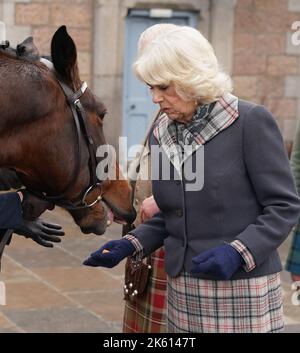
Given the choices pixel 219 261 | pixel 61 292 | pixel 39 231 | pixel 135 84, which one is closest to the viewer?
pixel 219 261

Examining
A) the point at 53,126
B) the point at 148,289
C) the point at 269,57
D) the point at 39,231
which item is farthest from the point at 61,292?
the point at 269,57

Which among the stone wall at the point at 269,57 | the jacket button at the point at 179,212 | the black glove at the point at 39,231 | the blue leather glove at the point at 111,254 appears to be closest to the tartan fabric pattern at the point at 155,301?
the black glove at the point at 39,231

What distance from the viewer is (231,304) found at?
2984mm

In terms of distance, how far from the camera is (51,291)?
21.6ft

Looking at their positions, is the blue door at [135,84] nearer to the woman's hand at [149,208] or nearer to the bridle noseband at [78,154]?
the woman's hand at [149,208]

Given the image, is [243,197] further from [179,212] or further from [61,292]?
[61,292]

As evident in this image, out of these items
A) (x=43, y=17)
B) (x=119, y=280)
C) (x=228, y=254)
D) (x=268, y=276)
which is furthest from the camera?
(x=43, y=17)

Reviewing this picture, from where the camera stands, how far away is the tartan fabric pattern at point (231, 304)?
9.74ft

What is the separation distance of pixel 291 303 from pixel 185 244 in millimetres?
3655

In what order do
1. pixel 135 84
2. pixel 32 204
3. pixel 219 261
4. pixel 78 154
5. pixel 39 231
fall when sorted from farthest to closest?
pixel 135 84 → pixel 39 231 → pixel 32 204 → pixel 78 154 → pixel 219 261

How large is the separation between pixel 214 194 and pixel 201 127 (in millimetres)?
238

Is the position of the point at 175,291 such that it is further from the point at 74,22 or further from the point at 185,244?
the point at 74,22

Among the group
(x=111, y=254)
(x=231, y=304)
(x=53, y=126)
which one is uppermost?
(x=53, y=126)
